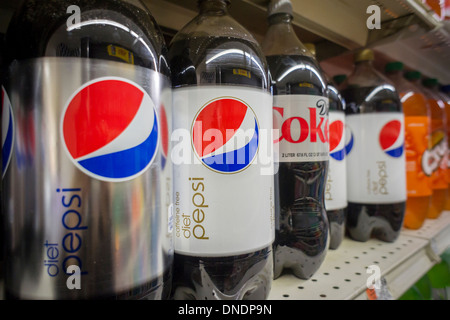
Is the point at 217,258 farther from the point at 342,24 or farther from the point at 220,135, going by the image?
the point at 342,24

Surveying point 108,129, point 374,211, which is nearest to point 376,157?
point 374,211

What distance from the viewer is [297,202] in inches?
30.7

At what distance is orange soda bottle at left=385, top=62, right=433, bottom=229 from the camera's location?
1280 millimetres

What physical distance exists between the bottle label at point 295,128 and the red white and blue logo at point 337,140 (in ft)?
0.85

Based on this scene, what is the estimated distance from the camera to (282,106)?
75 centimetres

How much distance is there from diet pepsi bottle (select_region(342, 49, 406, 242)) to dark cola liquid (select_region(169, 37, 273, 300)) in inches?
24.9

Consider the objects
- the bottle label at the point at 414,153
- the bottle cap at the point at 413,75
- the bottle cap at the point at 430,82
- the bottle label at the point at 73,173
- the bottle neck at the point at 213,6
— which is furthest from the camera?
the bottle cap at the point at 430,82

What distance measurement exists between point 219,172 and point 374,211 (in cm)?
79

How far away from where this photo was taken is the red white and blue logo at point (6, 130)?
0.44 m

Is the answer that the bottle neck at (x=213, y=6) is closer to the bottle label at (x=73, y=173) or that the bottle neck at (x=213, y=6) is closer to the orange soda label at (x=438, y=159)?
the bottle label at (x=73, y=173)

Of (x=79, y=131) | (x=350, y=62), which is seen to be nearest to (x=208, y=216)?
(x=79, y=131)

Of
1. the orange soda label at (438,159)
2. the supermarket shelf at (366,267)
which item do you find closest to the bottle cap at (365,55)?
the orange soda label at (438,159)

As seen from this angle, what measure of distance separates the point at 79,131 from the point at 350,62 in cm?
141
